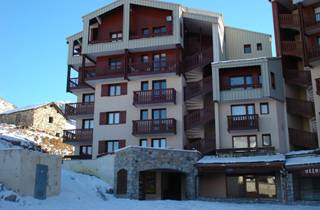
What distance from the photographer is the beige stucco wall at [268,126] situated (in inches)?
1316

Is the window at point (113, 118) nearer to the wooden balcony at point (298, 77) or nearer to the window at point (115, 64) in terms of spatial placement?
the window at point (115, 64)

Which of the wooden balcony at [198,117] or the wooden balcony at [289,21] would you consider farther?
the wooden balcony at [198,117]

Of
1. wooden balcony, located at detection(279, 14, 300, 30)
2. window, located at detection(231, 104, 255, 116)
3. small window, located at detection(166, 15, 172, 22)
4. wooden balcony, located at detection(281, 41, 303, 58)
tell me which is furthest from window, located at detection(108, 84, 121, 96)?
wooden balcony, located at detection(279, 14, 300, 30)

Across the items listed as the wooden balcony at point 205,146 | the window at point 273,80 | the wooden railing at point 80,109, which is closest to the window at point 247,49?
the window at point 273,80

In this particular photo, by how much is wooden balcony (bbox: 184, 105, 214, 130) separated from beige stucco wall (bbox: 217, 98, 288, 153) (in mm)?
884

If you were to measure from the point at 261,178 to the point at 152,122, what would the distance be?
1043 centimetres

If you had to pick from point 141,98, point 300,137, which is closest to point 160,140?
point 141,98

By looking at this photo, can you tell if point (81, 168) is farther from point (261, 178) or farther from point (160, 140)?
point (261, 178)

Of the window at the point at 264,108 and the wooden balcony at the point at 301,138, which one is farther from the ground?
the window at the point at 264,108

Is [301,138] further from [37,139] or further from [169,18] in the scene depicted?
[37,139]

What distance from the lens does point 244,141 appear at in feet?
113

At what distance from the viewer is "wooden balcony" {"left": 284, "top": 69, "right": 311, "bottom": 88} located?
3419cm

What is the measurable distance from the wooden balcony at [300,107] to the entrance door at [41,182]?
20825mm

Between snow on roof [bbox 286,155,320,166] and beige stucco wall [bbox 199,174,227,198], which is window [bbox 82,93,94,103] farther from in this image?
snow on roof [bbox 286,155,320,166]
